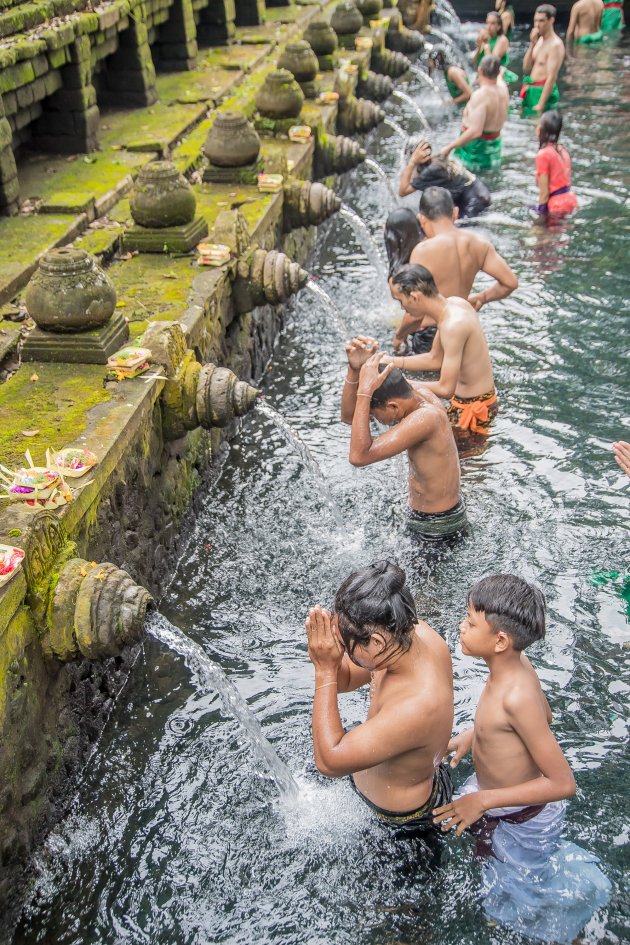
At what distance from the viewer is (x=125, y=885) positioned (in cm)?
425

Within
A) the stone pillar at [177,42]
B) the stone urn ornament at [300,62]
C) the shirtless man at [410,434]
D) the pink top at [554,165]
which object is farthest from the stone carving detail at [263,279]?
the stone pillar at [177,42]

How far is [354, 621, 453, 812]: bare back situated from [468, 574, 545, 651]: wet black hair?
10.9 inches

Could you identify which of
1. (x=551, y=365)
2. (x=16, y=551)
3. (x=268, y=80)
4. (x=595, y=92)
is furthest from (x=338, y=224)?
(x=16, y=551)

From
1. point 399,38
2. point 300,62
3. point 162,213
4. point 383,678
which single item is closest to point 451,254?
point 162,213

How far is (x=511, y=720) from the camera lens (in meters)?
3.56

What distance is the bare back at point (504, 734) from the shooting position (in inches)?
141

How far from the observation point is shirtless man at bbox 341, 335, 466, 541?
5301mm

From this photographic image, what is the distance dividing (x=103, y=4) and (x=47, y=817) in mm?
9458

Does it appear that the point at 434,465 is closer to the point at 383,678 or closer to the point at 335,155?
the point at 383,678

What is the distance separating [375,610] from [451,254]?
4.64m

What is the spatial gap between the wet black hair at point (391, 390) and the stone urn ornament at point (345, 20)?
12769mm

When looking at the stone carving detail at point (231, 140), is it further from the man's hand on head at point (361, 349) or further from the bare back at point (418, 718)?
the bare back at point (418, 718)

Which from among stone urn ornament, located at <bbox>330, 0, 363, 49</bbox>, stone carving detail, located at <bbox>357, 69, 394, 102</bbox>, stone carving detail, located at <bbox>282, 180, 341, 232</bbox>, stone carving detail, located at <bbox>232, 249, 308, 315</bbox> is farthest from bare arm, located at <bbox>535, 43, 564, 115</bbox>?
stone carving detail, located at <bbox>232, 249, 308, 315</bbox>

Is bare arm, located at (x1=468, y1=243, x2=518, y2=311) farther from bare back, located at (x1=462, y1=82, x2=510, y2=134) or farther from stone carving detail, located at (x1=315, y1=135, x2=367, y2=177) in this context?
bare back, located at (x1=462, y1=82, x2=510, y2=134)
